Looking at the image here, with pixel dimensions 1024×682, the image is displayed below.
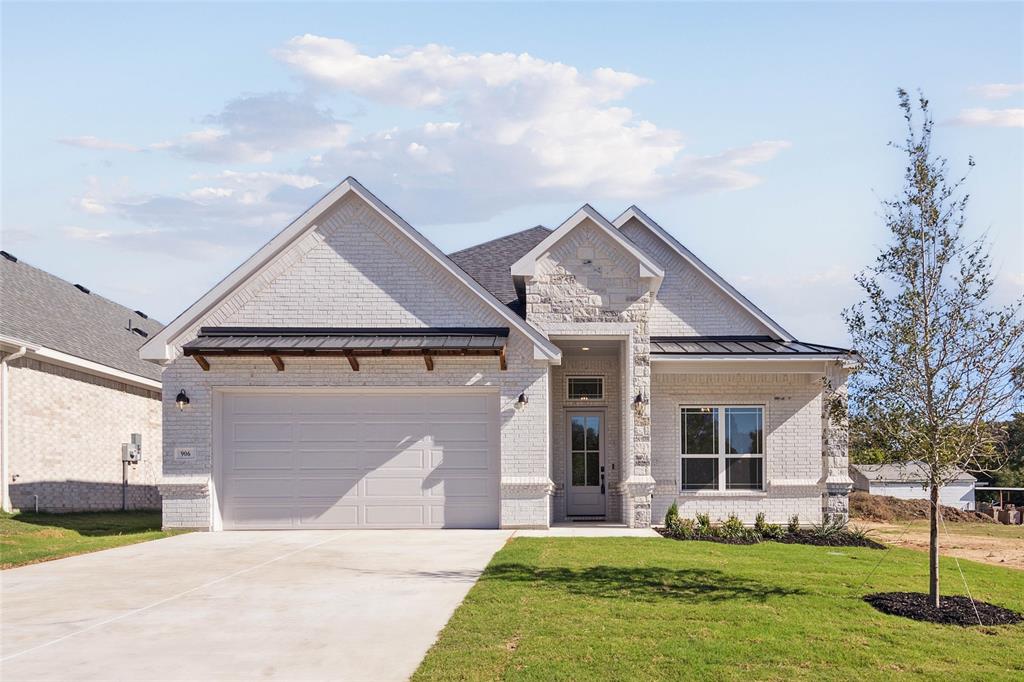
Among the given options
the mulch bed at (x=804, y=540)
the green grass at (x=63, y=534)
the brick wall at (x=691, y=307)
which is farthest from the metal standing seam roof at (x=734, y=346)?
the green grass at (x=63, y=534)

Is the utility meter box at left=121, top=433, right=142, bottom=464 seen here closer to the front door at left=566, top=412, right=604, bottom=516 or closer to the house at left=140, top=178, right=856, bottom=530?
the house at left=140, top=178, right=856, bottom=530

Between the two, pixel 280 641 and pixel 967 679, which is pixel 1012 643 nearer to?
pixel 967 679

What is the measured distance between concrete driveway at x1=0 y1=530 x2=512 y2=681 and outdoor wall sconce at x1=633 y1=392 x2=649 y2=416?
4.48 metres

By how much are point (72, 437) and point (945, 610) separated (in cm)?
2073

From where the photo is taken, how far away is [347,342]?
1772 cm

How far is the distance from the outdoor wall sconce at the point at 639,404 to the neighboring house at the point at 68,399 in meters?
13.2

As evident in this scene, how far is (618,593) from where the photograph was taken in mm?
10961

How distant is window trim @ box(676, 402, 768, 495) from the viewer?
796 inches

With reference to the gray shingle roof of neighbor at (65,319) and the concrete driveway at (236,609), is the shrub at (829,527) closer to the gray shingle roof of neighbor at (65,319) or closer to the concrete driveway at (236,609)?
the concrete driveway at (236,609)

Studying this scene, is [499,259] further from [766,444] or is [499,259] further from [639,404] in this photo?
[766,444]

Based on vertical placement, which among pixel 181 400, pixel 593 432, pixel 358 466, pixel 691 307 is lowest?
pixel 358 466

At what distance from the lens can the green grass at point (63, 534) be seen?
1481cm

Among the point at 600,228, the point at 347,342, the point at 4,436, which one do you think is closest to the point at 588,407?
the point at 600,228

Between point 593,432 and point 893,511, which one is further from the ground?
point 593,432
